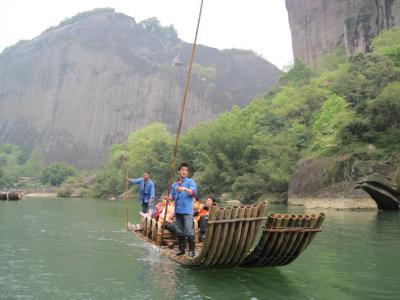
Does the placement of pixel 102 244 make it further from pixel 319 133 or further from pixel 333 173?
pixel 319 133

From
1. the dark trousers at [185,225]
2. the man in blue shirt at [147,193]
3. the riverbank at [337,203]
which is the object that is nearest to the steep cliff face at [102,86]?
the riverbank at [337,203]

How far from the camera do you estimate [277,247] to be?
993 cm

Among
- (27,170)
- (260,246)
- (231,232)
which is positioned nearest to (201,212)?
(260,246)

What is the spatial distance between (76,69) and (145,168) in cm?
7346

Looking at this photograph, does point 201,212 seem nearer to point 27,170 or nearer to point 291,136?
point 291,136

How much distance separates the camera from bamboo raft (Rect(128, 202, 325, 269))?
31.0 feet

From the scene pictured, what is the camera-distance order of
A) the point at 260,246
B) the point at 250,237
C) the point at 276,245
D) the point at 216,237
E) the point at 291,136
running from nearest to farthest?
the point at 216,237 < the point at 250,237 < the point at 276,245 < the point at 260,246 < the point at 291,136

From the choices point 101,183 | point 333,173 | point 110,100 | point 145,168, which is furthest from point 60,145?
point 333,173

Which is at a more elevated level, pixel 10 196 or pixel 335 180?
pixel 335 180

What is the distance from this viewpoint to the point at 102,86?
12588 centimetres

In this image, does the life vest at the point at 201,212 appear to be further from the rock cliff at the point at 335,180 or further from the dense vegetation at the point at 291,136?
the dense vegetation at the point at 291,136

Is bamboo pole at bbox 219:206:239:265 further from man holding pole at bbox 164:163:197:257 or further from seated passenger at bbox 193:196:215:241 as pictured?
seated passenger at bbox 193:196:215:241

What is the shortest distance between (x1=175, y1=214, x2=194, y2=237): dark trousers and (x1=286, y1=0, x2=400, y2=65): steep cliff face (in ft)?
191

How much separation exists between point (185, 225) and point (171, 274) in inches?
40.3
